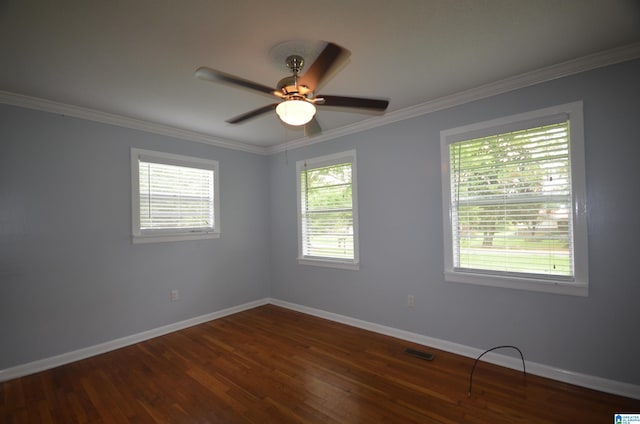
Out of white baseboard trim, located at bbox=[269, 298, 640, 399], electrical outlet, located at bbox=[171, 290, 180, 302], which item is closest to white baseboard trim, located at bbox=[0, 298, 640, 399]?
white baseboard trim, located at bbox=[269, 298, 640, 399]

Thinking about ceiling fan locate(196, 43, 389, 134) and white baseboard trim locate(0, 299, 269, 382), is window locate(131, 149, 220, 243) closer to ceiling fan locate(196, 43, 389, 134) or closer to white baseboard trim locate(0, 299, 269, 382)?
white baseboard trim locate(0, 299, 269, 382)

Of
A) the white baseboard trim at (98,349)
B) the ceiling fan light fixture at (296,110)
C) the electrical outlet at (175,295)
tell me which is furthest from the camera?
the electrical outlet at (175,295)

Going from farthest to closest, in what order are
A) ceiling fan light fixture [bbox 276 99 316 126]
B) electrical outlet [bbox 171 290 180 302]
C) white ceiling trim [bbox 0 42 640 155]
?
electrical outlet [bbox 171 290 180 302] < white ceiling trim [bbox 0 42 640 155] < ceiling fan light fixture [bbox 276 99 316 126]

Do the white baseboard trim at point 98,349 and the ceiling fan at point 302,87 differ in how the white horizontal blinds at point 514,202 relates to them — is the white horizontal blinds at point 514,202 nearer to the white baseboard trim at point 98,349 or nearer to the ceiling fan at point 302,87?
the ceiling fan at point 302,87

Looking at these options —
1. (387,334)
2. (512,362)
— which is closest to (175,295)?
(387,334)

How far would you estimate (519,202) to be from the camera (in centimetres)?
256

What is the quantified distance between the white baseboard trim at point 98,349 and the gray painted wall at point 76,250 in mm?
48

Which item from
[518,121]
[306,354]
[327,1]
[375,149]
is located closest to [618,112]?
[518,121]

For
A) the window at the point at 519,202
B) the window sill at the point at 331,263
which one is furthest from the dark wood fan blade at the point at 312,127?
the window sill at the point at 331,263

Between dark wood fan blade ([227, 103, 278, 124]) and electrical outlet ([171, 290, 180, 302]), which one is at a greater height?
dark wood fan blade ([227, 103, 278, 124])

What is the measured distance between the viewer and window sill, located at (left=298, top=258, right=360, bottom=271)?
371 cm

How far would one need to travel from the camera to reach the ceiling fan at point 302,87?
1617 millimetres

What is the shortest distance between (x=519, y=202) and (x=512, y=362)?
1.39 m

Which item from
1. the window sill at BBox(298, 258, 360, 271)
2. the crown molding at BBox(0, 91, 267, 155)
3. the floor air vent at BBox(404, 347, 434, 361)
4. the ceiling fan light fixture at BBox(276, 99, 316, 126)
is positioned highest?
the crown molding at BBox(0, 91, 267, 155)
